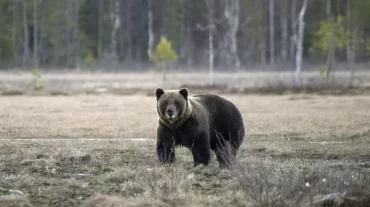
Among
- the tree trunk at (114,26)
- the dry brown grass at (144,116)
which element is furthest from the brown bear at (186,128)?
the tree trunk at (114,26)

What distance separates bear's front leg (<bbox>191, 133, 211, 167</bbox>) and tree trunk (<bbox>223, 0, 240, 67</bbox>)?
53.5m

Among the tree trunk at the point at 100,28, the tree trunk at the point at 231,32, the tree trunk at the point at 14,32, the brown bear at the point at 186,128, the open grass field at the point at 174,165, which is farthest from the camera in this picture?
the tree trunk at the point at 100,28

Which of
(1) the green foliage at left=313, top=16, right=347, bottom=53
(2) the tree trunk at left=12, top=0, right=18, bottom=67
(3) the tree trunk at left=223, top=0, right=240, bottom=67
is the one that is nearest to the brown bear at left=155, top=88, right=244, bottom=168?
(1) the green foliage at left=313, top=16, right=347, bottom=53

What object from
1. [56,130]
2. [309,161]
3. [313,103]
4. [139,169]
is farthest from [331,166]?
[313,103]

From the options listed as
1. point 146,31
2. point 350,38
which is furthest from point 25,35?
point 350,38

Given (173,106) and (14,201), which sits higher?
(173,106)

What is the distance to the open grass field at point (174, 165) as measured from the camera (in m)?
9.92

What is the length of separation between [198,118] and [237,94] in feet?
76.8

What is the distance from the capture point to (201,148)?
12.0m

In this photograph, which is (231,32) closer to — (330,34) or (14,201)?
(330,34)

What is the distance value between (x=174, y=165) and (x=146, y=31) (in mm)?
67758

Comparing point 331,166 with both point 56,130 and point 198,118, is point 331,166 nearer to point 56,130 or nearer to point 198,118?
point 198,118

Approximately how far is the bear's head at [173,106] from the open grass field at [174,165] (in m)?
0.86

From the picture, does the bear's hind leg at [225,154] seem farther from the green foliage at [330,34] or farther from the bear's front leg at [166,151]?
the green foliage at [330,34]
